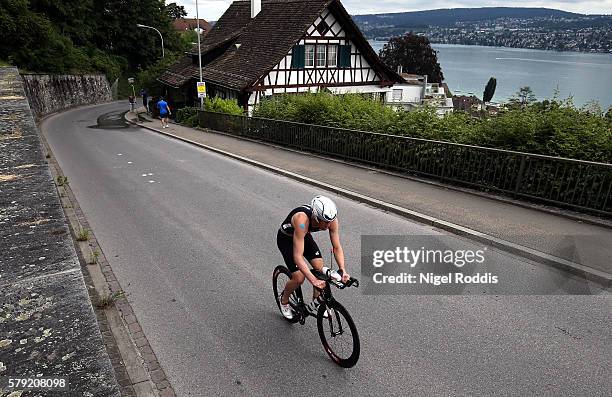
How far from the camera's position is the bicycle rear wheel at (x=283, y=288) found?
5.27 metres

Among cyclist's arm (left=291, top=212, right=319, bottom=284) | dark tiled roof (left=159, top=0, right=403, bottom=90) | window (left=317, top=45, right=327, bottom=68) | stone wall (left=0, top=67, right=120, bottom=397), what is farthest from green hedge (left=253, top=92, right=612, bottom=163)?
window (left=317, top=45, right=327, bottom=68)

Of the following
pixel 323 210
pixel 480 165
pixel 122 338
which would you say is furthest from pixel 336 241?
pixel 480 165

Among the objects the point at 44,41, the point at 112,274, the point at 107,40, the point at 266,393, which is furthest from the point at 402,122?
the point at 107,40

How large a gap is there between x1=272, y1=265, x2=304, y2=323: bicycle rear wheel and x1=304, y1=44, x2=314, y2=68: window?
23.6m

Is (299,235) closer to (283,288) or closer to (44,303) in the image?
(283,288)

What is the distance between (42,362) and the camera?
2045mm

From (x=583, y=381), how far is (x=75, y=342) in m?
4.65

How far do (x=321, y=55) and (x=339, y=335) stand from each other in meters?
25.3

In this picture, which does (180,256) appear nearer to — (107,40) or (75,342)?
(75,342)

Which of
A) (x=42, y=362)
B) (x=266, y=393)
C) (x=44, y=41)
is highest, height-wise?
(x=44, y=41)

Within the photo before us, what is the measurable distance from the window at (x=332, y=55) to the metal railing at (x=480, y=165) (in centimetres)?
1336

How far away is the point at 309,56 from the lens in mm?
27422

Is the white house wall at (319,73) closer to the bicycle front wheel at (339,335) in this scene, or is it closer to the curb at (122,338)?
the curb at (122,338)

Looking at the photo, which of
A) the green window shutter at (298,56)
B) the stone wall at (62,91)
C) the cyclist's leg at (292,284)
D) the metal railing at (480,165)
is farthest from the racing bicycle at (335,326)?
the stone wall at (62,91)
